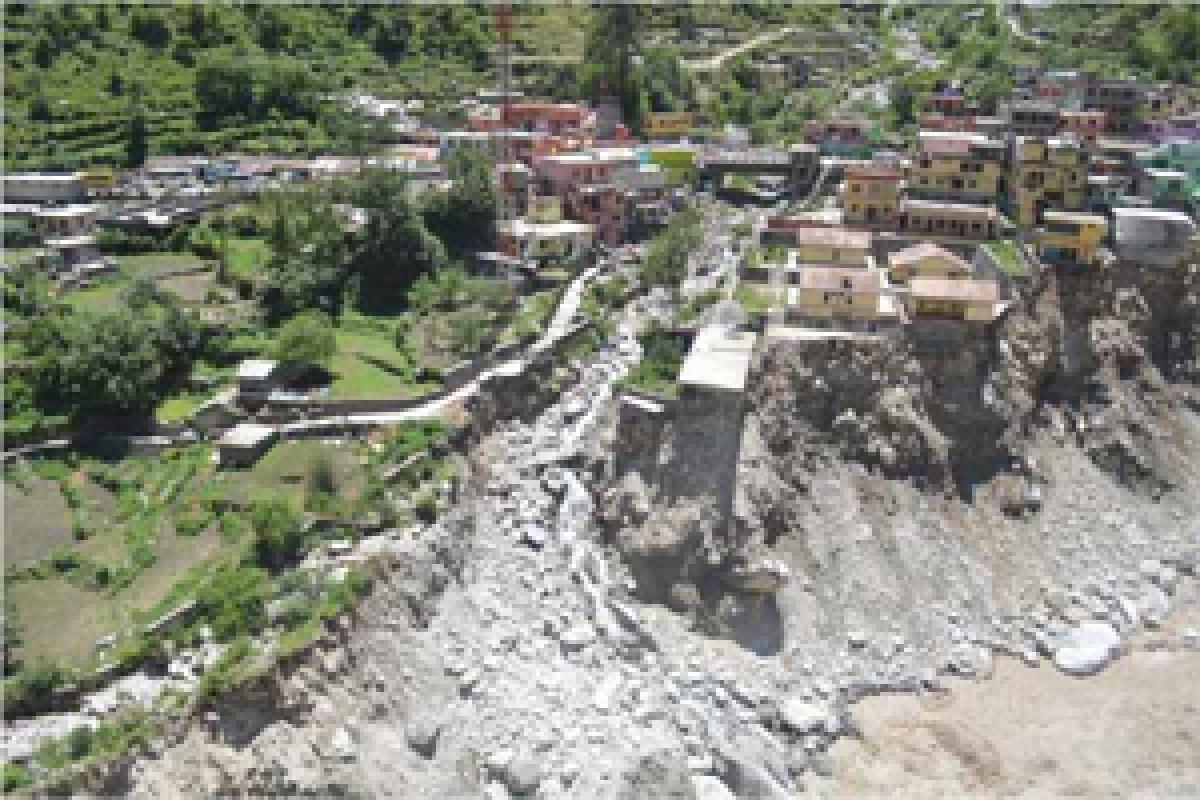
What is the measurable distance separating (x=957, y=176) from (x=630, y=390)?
2307cm

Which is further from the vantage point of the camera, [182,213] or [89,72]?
[89,72]

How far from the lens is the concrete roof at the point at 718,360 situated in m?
34.2

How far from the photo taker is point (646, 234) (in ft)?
181

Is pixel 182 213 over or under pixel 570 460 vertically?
over

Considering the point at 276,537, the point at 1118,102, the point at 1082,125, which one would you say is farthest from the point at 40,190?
the point at 1118,102

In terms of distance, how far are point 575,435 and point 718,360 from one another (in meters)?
6.59

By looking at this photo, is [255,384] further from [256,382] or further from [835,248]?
[835,248]

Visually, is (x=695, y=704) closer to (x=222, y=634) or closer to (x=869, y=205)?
(x=222, y=634)

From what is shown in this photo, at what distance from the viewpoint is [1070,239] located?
4338 centimetres

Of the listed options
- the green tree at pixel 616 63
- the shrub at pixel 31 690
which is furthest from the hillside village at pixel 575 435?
the green tree at pixel 616 63

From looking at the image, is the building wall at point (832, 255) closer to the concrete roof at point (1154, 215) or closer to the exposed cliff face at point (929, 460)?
the exposed cliff face at point (929, 460)

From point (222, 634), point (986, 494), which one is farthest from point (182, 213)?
point (986, 494)

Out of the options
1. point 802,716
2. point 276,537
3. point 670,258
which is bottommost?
point 802,716

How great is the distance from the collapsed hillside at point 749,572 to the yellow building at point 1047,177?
18.4ft
